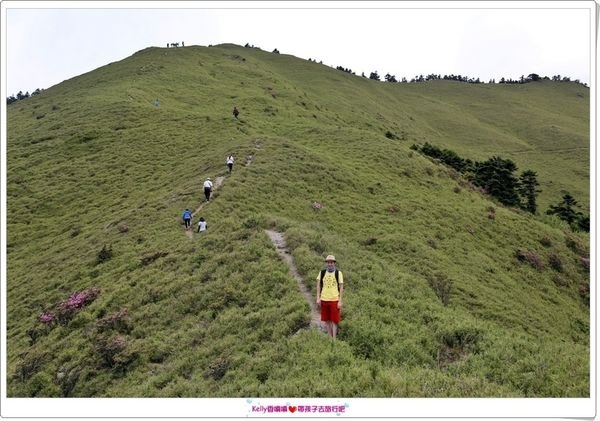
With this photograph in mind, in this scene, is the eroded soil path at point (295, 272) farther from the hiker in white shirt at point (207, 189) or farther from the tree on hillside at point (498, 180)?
the tree on hillside at point (498, 180)

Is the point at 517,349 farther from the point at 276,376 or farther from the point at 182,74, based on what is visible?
the point at 182,74

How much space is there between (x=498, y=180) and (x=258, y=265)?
44.2m

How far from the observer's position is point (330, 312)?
1349cm

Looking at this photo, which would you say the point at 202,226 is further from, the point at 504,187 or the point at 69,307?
the point at 504,187

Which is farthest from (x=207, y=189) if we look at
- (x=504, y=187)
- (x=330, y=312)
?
(x=504, y=187)

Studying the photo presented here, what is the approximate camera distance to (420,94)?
166250mm

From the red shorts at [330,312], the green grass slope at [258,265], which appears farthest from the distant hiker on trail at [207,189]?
the red shorts at [330,312]

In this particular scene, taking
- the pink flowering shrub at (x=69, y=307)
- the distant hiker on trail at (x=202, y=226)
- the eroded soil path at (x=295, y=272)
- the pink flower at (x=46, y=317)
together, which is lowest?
the pink flower at (x=46, y=317)

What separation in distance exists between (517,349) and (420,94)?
537ft

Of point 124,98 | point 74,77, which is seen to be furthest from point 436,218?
point 74,77

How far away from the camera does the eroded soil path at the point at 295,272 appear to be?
14979 mm

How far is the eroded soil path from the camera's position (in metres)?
15.0

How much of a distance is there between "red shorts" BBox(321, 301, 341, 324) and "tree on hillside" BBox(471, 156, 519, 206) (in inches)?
1756

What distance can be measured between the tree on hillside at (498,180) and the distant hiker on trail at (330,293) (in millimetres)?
44620
